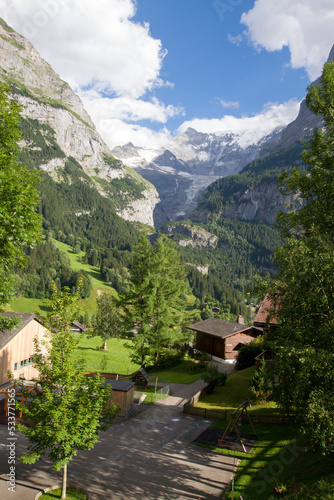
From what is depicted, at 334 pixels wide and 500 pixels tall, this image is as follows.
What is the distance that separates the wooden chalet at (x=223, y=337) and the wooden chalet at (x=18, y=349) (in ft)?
73.7

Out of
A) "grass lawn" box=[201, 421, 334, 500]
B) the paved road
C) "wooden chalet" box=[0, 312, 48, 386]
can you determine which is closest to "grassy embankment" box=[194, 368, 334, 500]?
"grass lawn" box=[201, 421, 334, 500]

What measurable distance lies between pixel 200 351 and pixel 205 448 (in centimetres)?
2965

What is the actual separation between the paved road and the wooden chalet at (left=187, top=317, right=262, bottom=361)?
23.3 meters

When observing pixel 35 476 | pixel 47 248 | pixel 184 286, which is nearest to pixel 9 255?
pixel 35 476

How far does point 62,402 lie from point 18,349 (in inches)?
846

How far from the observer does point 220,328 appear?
4497 centimetres

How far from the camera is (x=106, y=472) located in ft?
46.9

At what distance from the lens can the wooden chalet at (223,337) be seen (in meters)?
42.6

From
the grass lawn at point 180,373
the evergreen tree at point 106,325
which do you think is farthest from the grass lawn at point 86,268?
the grass lawn at point 180,373

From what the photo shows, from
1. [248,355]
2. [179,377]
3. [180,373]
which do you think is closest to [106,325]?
[180,373]

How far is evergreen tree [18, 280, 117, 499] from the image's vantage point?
11.3 m

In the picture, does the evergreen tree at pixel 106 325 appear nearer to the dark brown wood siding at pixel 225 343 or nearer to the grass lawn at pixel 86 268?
the dark brown wood siding at pixel 225 343

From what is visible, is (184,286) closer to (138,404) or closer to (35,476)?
(138,404)

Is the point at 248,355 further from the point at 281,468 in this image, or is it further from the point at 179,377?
the point at 281,468
